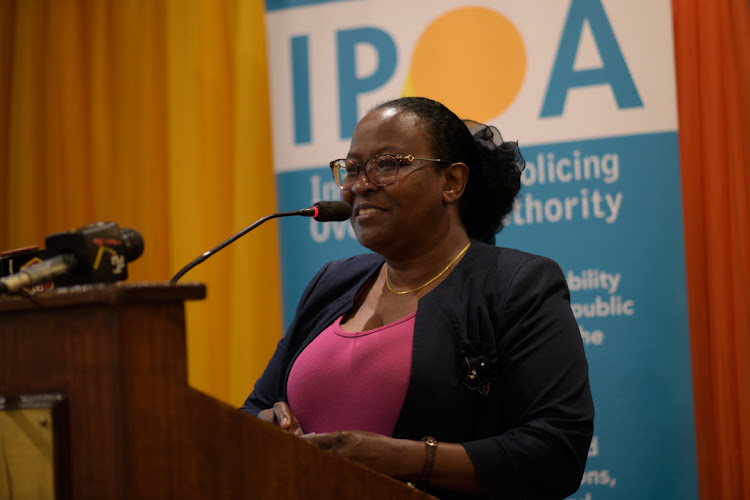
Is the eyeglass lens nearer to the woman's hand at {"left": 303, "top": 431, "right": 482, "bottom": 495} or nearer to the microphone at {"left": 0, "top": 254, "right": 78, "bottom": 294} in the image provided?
the woman's hand at {"left": 303, "top": 431, "right": 482, "bottom": 495}

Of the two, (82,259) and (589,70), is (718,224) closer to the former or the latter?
(589,70)

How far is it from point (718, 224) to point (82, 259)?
2.17m

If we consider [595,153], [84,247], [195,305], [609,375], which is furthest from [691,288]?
[84,247]

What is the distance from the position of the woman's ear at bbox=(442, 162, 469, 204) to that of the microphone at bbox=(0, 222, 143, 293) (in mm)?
1020

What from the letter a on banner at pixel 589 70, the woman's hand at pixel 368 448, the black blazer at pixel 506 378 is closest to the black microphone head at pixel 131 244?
the woman's hand at pixel 368 448

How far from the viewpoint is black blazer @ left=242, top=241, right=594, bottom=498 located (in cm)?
146

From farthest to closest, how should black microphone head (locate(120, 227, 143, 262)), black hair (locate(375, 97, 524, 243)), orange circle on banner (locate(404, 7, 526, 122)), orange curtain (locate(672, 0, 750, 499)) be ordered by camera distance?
orange circle on banner (locate(404, 7, 526, 122)) → orange curtain (locate(672, 0, 750, 499)) → black hair (locate(375, 97, 524, 243)) → black microphone head (locate(120, 227, 143, 262))

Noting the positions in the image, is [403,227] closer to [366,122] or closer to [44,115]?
[366,122]

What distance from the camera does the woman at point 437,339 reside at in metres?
1.45

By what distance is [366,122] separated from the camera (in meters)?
1.90

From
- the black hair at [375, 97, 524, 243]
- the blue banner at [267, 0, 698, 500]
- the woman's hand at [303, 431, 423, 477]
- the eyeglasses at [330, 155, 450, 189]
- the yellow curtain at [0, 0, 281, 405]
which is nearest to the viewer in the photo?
the woman's hand at [303, 431, 423, 477]

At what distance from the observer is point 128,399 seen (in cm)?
89

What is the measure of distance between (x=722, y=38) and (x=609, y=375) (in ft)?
4.08

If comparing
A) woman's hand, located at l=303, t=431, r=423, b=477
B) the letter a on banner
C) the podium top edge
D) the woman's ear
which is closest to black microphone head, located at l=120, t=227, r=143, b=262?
the podium top edge
